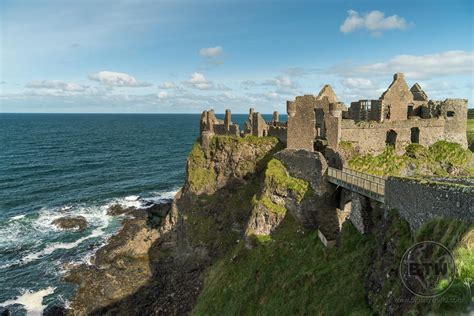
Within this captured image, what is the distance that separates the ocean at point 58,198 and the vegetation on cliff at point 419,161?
1403 inches

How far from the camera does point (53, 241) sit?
53.8 m

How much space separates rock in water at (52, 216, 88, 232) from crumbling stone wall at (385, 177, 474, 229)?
49763 mm

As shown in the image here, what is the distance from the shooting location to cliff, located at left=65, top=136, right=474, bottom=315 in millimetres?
20562

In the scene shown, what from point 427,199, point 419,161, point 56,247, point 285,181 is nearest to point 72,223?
point 56,247

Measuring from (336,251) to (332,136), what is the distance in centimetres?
1252

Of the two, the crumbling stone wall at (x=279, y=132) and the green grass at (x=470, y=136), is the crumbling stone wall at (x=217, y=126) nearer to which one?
the crumbling stone wall at (x=279, y=132)

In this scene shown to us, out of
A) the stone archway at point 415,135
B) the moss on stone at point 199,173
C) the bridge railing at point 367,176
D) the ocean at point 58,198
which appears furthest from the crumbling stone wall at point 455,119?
the ocean at point 58,198

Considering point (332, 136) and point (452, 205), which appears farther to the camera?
point (332, 136)

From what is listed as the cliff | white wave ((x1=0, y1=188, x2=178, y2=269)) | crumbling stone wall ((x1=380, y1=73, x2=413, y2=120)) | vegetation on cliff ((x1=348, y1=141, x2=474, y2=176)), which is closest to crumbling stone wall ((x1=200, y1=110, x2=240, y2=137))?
the cliff

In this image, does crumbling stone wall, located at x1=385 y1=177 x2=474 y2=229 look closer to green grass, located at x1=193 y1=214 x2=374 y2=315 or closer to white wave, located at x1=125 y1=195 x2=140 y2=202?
green grass, located at x1=193 y1=214 x2=374 y2=315

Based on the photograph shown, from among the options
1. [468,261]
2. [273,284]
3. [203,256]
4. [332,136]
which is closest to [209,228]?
[203,256]

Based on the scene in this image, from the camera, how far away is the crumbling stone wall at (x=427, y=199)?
1609 cm

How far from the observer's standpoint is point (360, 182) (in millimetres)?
27750

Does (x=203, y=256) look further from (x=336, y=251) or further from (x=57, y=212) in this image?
(x=57, y=212)
